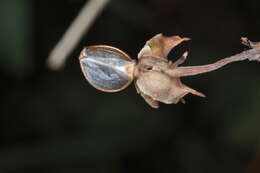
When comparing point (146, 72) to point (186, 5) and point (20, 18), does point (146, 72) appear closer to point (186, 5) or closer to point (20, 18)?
point (20, 18)

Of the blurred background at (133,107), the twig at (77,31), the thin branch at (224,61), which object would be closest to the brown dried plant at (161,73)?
the thin branch at (224,61)

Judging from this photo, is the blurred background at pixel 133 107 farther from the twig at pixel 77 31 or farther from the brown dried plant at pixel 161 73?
the brown dried plant at pixel 161 73

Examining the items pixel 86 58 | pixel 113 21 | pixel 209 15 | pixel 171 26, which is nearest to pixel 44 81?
pixel 113 21

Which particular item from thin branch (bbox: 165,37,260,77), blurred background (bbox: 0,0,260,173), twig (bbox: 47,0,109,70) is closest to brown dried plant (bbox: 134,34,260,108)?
thin branch (bbox: 165,37,260,77)

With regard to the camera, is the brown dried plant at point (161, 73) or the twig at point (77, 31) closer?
the brown dried plant at point (161, 73)

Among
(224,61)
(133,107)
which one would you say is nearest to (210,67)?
(224,61)

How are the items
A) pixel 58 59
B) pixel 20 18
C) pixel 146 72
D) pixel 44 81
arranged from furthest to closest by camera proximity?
pixel 44 81, pixel 20 18, pixel 58 59, pixel 146 72
